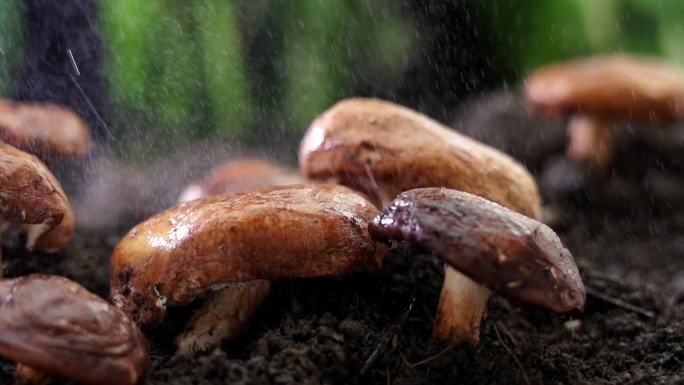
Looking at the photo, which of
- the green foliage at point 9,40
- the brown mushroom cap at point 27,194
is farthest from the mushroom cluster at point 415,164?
the green foliage at point 9,40

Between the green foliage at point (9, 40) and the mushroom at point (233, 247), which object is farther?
the green foliage at point (9, 40)

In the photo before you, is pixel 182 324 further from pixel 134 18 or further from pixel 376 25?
pixel 376 25

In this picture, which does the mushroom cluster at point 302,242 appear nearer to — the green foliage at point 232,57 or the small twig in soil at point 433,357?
the small twig in soil at point 433,357

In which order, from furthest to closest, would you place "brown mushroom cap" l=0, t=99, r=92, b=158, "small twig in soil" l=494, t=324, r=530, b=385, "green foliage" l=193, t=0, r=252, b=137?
"green foliage" l=193, t=0, r=252, b=137, "brown mushroom cap" l=0, t=99, r=92, b=158, "small twig in soil" l=494, t=324, r=530, b=385

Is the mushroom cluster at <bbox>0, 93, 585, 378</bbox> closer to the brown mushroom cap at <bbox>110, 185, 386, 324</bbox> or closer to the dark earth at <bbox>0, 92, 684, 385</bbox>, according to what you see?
the brown mushroom cap at <bbox>110, 185, 386, 324</bbox>

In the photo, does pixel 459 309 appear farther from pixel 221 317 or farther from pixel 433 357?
pixel 221 317

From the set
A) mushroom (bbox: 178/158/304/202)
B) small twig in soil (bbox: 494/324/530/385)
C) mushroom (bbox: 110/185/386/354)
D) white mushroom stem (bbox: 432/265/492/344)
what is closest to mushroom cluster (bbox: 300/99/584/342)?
white mushroom stem (bbox: 432/265/492/344)
